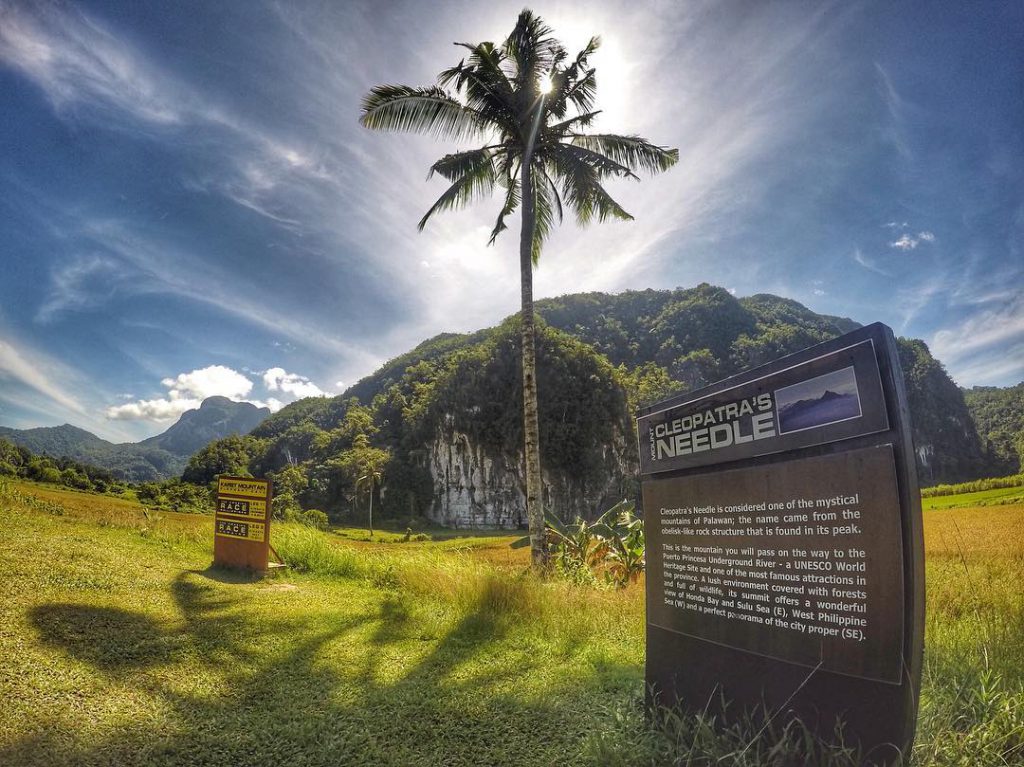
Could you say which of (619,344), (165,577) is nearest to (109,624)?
(165,577)

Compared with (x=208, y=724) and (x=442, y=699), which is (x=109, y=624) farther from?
(x=442, y=699)

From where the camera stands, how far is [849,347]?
8.17 ft

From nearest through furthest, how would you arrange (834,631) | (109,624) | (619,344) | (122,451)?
(834,631), (109,624), (619,344), (122,451)

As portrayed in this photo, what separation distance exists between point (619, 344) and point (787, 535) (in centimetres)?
9307

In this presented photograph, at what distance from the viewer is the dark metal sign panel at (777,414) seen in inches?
95.5

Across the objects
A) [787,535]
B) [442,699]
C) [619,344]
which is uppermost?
[619,344]

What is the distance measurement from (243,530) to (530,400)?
18.5ft

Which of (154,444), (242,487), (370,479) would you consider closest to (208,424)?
(154,444)

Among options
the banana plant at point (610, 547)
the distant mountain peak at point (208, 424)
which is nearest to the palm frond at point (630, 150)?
the banana plant at point (610, 547)

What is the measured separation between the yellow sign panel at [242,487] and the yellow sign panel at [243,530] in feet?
1.64

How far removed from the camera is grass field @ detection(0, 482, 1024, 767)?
2.88 meters

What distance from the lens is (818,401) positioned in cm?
263

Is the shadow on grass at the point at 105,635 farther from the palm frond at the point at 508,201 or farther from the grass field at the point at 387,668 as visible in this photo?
the palm frond at the point at 508,201

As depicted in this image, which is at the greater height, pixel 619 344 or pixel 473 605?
pixel 619 344
